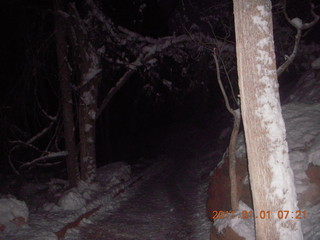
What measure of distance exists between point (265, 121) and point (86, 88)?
787cm

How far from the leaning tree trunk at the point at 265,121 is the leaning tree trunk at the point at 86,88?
7.44 meters

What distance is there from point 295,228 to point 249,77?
2124 mm

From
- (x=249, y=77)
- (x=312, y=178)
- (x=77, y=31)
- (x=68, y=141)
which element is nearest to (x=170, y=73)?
(x=77, y=31)

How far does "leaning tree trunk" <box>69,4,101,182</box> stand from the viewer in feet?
34.6

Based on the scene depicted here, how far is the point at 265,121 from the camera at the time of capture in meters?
4.01

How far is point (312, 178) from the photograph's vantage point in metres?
5.89

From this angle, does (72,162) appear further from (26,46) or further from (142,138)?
(142,138)

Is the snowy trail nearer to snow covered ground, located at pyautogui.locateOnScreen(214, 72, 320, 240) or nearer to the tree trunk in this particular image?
snow covered ground, located at pyautogui.locateOnScreen(214, 72, 320, 240)

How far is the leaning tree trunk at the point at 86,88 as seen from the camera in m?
10.5

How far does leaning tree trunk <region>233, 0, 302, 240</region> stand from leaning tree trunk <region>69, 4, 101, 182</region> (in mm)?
7441

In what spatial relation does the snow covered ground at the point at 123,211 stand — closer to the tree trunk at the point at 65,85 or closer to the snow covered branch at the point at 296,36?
the tree trunk at the point at 65,85

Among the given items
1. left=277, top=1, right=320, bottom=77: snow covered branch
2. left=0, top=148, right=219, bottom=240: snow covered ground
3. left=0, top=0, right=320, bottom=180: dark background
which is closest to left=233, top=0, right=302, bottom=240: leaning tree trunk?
left=277, top=1, right=320, bottom=77: snow covered branch

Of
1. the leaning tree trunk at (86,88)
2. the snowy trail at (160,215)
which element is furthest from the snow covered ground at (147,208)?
the leaning tree trunk at (86,88)

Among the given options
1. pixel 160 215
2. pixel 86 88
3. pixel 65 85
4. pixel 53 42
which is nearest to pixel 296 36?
pixel 160 215
